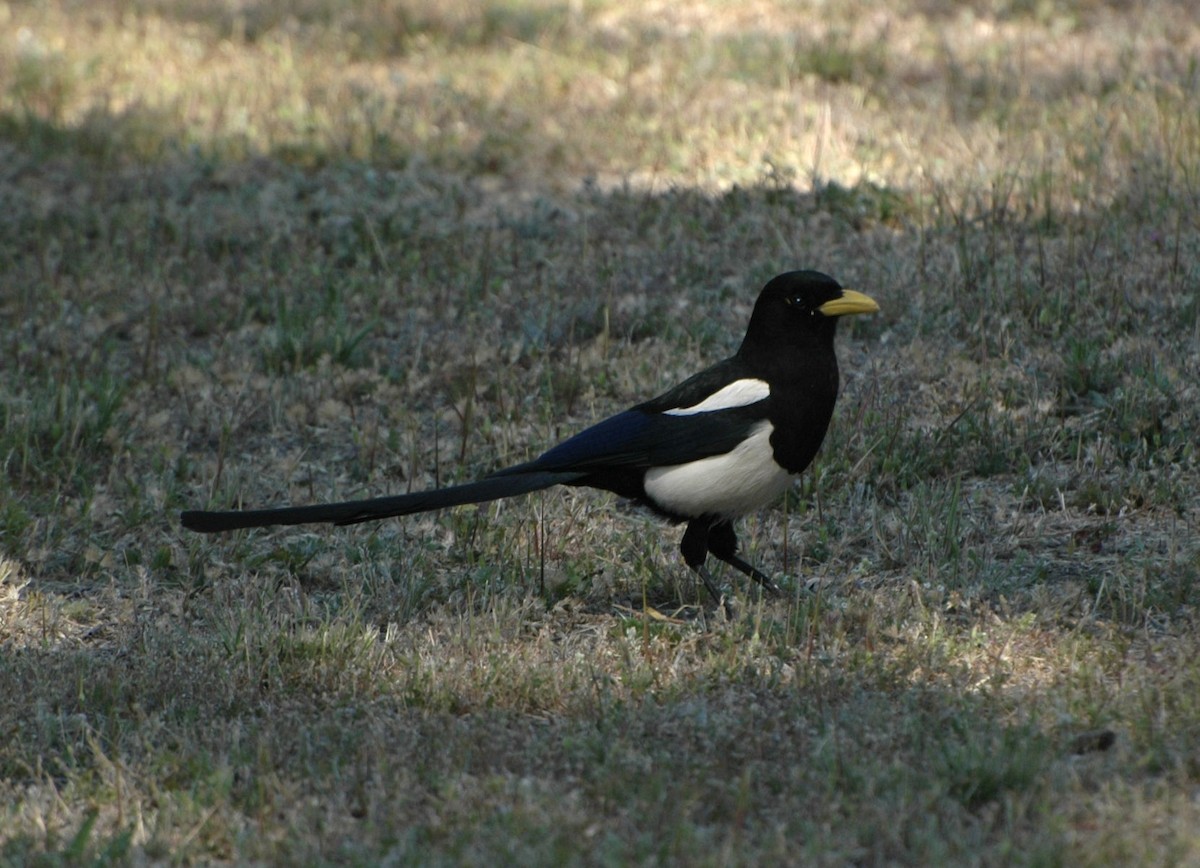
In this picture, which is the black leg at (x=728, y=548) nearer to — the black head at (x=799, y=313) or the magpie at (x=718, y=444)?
the magpie at (x=718, y=444)

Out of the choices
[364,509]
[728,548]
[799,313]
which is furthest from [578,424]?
[364,509]

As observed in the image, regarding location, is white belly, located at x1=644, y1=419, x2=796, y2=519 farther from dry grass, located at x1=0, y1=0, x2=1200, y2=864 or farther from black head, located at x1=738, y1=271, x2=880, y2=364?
dry grass, located at x1=0, y1=0, x2=1200, y2=864

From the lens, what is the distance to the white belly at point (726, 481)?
200 inches

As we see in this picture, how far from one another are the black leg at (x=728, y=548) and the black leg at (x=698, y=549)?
0.05m

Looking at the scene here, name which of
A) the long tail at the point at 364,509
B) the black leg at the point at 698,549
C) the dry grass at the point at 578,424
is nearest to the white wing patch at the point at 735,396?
the black leg at the point at 698,549

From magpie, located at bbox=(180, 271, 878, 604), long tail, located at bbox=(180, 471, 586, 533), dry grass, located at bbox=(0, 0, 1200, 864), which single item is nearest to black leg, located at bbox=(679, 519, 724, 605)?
magpie, located at bbox=(180, 271, 878, 604)

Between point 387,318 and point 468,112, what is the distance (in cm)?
278

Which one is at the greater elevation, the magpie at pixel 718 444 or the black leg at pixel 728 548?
the magpie at pixel 718 444

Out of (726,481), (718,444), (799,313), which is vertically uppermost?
(799,313)

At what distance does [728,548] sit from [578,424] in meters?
1.65

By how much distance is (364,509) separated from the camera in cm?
498

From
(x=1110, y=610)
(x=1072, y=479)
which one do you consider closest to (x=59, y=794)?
(x=1110, y=610)

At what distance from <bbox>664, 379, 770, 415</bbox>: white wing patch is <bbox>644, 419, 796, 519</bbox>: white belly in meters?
0.10

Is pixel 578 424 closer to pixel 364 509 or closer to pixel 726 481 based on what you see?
pixel 726 481
